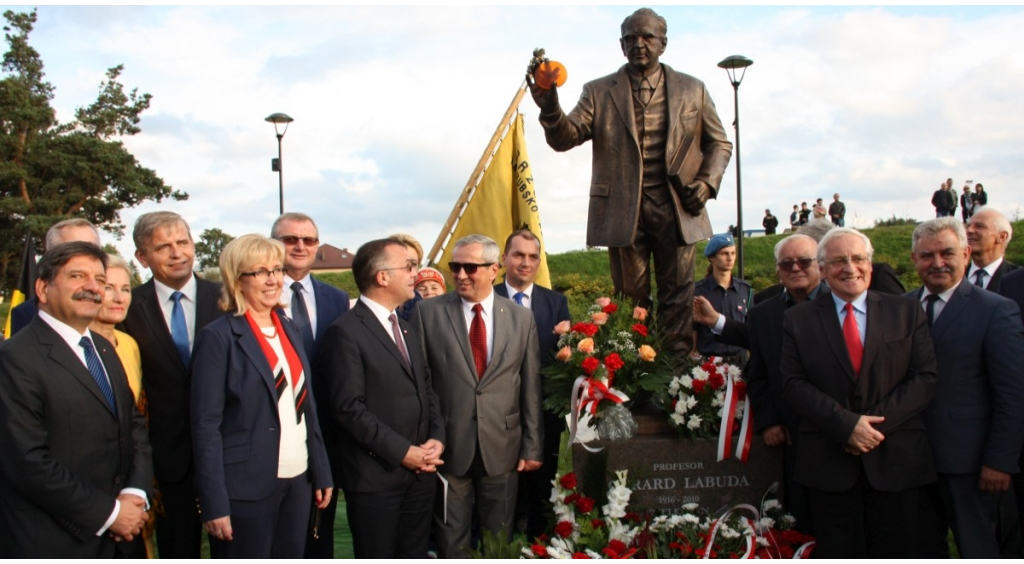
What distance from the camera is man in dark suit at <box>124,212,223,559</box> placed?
13.0 ft

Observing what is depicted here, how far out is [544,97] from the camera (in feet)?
16.4

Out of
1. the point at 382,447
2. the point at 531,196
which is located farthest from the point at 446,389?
the point at 531,196

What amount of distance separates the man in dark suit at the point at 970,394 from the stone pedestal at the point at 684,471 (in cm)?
96

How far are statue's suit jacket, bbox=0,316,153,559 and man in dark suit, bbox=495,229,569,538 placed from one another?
252 cm

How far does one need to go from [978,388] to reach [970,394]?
5cm

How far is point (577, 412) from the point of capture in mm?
4648

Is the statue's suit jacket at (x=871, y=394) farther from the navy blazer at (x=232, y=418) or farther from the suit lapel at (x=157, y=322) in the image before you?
the suit lapel at (x=157, y=322)

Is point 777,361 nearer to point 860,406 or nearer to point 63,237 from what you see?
point 860,406

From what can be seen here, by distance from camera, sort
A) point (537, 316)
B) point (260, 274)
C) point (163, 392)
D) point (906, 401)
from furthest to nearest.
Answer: point (537, 316), point (163, 392), point (906, 401), point (260, 274)

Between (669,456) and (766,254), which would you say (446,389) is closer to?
(669,456)

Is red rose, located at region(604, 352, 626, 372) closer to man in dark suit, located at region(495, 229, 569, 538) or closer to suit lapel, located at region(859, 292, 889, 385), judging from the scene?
man in dark suit, located at region(495, 229, 569, 538)

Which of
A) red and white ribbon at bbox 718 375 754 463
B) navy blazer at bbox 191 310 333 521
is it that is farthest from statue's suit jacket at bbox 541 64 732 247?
navy blazer at bbox 191 310 333 521

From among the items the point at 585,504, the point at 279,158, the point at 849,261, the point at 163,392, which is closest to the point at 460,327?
the point at 585,504

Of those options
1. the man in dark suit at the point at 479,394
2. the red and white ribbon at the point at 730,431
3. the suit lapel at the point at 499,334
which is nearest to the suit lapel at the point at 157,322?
the man in dark suit at the point at 479,394
